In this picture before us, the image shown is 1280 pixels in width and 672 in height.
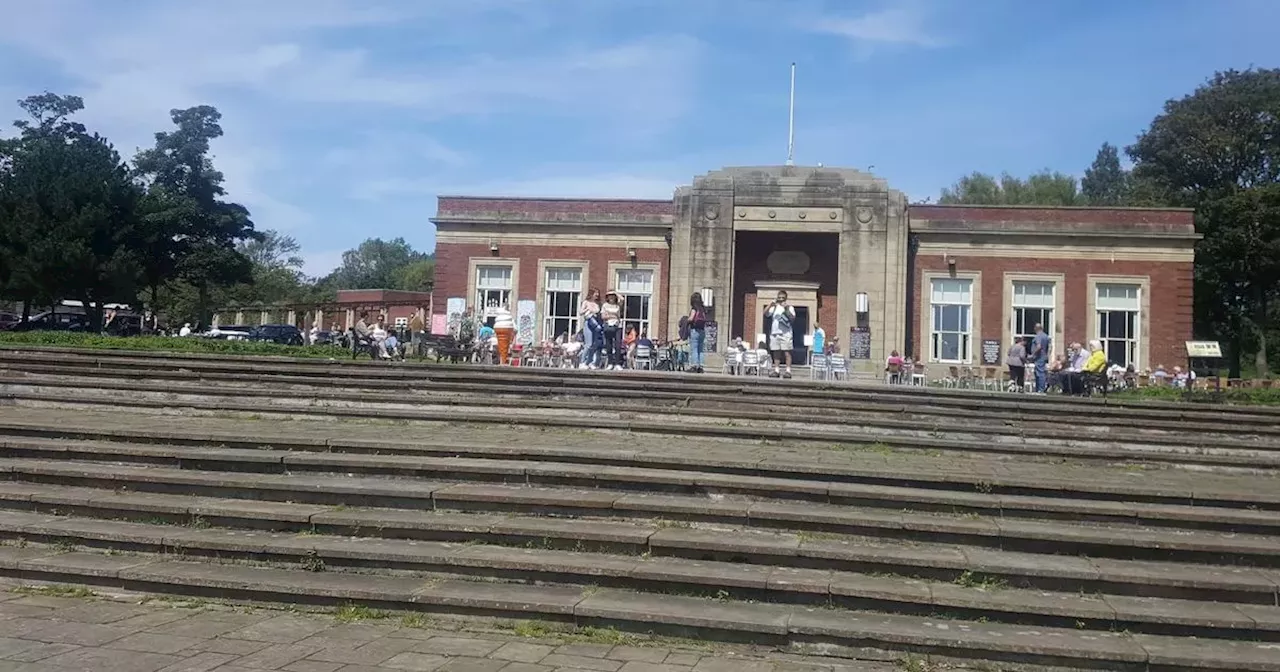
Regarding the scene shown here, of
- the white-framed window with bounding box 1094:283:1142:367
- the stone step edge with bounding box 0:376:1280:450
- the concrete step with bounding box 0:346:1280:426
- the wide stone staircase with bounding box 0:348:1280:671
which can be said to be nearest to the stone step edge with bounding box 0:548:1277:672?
the wide stone staircase with bounding box 0:348:1280:671

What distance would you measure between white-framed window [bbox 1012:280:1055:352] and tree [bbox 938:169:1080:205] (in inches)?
1239

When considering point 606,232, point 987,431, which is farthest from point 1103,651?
point 606,232

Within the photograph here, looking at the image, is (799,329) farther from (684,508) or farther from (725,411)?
(684,508)

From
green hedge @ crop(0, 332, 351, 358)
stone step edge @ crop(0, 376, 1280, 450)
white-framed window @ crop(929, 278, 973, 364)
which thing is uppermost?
white-framed window @ crop(929, 278, 973, 364)

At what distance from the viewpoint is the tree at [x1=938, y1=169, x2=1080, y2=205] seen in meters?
58.0

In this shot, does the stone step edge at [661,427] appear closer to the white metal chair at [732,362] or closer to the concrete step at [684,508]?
the concrete step at [684,508]

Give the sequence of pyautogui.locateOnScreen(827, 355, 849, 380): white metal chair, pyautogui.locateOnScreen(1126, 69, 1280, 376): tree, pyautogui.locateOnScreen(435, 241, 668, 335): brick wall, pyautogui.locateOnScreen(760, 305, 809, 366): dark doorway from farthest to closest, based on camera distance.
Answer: pyautogui.locateOnScreen(1126, 69, 1280, 376): tree, pyautogui.locateOnScreen(435, 241, 668, 335): brick wall, pyautogui.locateOnScreen(760, 305, 809, 366): dark doorway, pyautogui.locateOnScreen(827, 355, 849, 380): white metal chair

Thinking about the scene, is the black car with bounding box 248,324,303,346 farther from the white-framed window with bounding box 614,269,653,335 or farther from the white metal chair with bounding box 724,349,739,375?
the white metal chair with bounding box 724,349,739,375

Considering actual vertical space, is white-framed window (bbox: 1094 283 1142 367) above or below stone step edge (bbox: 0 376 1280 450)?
above

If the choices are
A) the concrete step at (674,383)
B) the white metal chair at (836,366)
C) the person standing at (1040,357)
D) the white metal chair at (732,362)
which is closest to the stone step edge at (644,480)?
the concrete step at (674,383)

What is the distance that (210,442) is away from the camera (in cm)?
862

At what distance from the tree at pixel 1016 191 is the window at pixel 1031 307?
3146 cm

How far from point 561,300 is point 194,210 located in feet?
77.0

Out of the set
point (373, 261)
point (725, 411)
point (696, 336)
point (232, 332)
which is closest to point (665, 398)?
point (725, 411)
